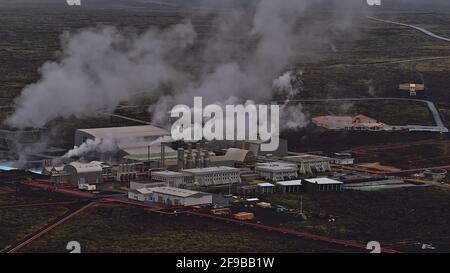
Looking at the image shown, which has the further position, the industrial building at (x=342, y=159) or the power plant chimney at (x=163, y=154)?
the industrial building at (x=342, y=159)

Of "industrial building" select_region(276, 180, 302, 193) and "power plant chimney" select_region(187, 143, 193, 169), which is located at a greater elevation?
"power plant chimney" select_region(187, 143, 193, 169)

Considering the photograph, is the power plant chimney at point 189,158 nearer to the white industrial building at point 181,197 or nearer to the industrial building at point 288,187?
the industrial building at point 288,187

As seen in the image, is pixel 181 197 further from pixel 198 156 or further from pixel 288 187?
pixel 198 156

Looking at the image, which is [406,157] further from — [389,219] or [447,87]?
[447,87]

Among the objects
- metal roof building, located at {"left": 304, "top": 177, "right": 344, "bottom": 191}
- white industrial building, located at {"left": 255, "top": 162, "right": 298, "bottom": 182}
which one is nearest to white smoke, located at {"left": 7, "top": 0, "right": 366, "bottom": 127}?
white industrial building, located at {"left": 255, "top": 162, "right": 298, "bottom": 182}

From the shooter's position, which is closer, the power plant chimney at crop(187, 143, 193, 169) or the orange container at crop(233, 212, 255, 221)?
the orange container at crop(233, 212, 255, 221)

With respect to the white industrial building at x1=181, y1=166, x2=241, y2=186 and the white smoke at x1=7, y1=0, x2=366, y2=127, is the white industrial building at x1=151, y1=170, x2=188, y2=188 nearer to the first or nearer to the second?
the white industrial building at x1=181, y1=166, x2=241, y2=186

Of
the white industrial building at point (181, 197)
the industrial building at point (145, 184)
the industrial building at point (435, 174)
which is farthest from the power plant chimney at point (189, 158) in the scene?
the industrial building at point (435, 174)
